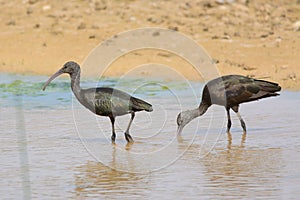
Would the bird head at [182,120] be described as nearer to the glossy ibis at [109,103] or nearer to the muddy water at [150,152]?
the muddy water at [150,152]

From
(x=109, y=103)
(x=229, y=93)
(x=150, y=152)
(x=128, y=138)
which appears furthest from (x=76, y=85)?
(x=229, y=93)

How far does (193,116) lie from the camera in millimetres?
11234

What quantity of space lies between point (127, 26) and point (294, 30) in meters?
3.74

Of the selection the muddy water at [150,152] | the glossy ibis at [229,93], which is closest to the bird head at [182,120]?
the glossy ibis at [229,93]

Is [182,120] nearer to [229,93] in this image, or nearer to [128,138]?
[229,93]

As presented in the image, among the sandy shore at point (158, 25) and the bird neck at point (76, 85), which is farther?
the sandy shore at point (158, 25)

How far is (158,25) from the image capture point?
1983 centimetres

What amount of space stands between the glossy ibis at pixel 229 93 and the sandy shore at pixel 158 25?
3.93 meters

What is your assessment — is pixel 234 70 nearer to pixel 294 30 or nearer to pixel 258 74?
pixel 258 74

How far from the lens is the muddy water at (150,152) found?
319 inches

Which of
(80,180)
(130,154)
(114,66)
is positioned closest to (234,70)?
(114,66)

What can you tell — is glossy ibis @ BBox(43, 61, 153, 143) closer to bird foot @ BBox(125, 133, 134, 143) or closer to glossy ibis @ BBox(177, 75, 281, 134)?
bird foot @ BBox(125, 133, 134, 143)

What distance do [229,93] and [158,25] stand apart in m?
8.92

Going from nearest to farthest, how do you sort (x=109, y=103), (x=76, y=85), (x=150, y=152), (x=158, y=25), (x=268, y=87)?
(x=150, y=152) < (x=109, y=103) < (x=76, y=85) < (x=268, y=87) < (x=158, y=25)
